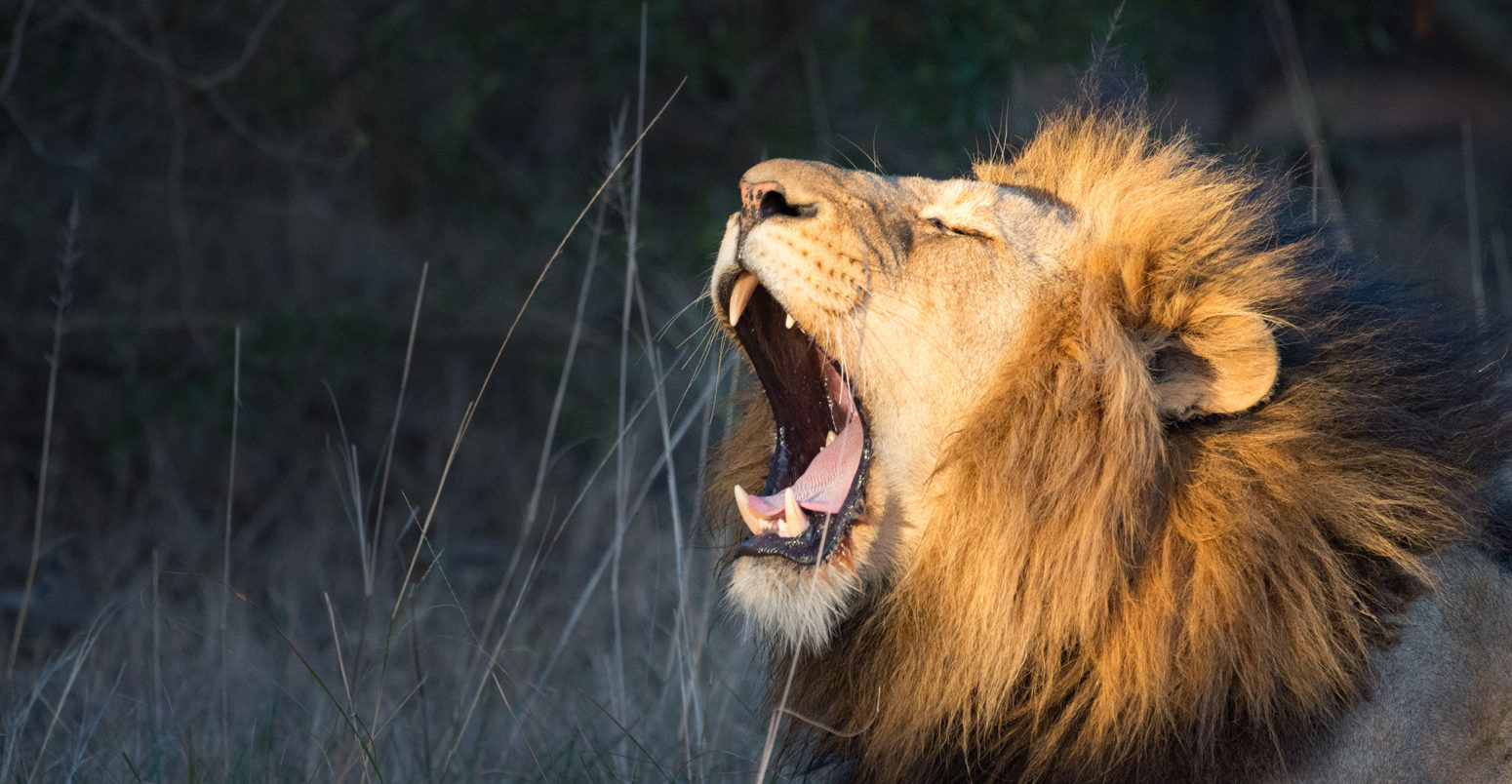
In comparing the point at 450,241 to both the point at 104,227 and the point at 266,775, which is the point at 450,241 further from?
the point at 266,775

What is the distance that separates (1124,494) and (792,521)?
21.5 inches

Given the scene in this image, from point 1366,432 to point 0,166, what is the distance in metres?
5.26

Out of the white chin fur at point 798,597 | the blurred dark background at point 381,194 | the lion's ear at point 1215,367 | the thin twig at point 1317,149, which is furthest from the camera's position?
the blurred dark background at point 381,194

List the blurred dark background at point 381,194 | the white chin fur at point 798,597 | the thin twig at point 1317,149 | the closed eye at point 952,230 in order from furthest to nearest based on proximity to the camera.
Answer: the blurred dark background at point 381,194, the thin twig at point 1317,149, the closed eye at point 952,230, the white chin fur at point 798,597

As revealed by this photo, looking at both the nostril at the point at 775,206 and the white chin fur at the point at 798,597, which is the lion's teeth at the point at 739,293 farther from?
the white chin fur at the point at 798,597

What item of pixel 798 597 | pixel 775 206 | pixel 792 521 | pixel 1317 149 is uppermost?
pixel 1317 149

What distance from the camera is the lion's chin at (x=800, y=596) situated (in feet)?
6.98

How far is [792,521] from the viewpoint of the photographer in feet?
7.23

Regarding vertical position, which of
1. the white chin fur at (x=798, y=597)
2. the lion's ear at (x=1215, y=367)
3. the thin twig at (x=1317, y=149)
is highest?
the thin twig at (x=1317, y=149)

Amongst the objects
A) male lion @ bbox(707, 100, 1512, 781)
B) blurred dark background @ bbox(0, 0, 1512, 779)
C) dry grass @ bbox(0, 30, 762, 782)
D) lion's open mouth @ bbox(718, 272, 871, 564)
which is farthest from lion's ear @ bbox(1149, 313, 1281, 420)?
blurred dark background @ bbox(0, 0, 1512, 779)

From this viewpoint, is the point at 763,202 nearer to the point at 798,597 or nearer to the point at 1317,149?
the point at 798,597

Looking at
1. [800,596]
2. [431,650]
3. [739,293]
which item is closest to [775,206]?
[739,293]

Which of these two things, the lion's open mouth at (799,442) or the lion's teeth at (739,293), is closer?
the lion's open mouth at (799,442)

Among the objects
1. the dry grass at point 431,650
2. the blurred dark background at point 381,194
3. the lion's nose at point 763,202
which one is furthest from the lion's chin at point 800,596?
the blurred dark background at point 381,194
